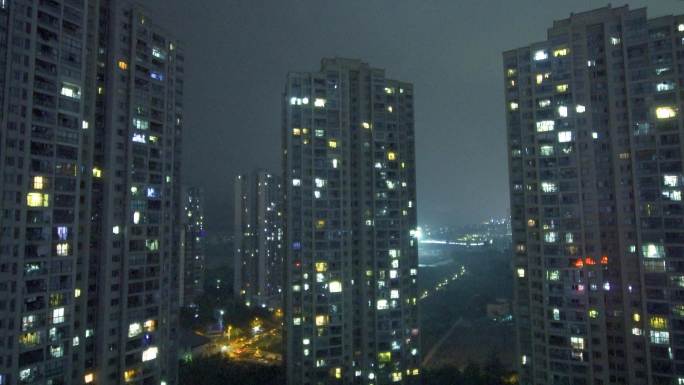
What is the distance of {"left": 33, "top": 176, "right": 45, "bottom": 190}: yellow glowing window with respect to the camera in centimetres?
3516

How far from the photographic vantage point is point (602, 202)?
45812mm

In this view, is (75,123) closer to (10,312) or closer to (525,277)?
(10,312)

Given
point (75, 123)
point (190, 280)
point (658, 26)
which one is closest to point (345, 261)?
point (75, 123)

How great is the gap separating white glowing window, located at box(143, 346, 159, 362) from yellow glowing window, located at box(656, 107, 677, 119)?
53486 millimetres

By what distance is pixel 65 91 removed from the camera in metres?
37.5

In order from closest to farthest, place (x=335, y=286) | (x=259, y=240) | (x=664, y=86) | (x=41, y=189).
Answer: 1. (x=41, y=189)
2. (x=664, y=86)
3. (x=335, y=286)
4. (x=259, y=240)

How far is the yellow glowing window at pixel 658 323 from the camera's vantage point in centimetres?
4075

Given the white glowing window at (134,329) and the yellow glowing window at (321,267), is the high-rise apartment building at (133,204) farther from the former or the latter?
the yellow glowing window at (321,267)

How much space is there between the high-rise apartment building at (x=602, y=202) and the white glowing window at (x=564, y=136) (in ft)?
0.34

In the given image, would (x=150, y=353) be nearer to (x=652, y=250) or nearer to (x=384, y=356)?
(x=384, y=356)

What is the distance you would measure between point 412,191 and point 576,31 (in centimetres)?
2778

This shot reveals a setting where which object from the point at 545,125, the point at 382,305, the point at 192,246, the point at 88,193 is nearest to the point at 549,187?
the point at 545,125

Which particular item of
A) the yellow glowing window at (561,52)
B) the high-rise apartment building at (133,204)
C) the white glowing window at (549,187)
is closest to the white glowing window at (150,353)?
the high-rise apartment building at (133,204)

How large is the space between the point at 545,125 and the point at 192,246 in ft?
300
